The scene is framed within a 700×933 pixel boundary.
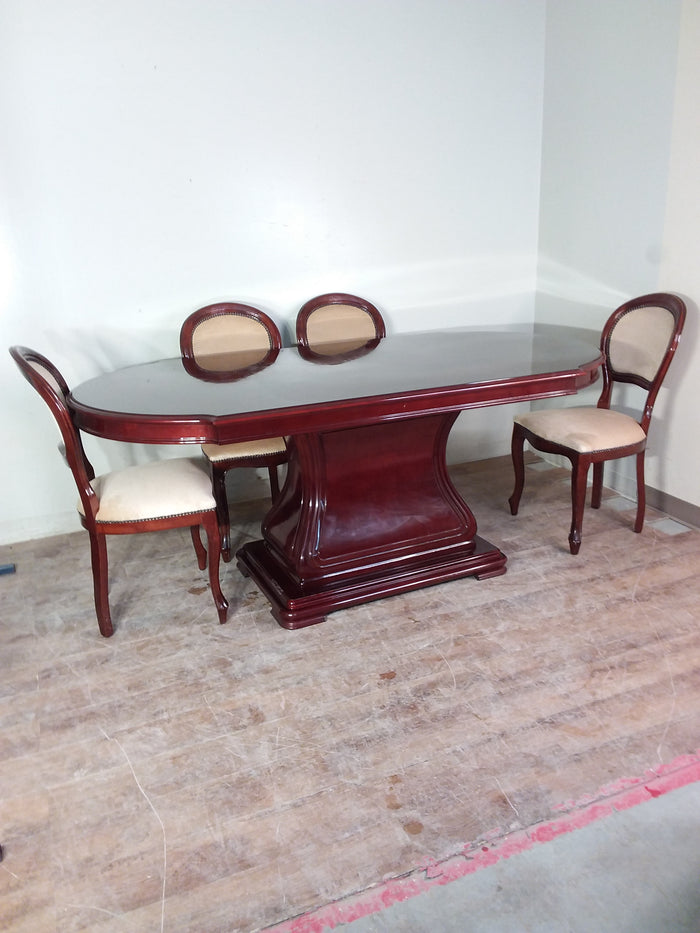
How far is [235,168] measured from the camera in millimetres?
3211

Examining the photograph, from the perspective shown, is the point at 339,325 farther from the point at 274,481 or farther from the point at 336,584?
the point at 336,584

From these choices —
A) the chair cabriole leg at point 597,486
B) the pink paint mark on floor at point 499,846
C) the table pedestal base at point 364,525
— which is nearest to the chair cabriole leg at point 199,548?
the table pedestal base at point 364,525

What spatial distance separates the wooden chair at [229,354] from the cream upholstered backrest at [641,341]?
1458mm

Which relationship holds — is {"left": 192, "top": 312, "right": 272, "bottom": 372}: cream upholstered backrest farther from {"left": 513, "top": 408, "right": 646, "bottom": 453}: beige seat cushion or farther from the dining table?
{"left": 513, "top": 408, "right": 646, "bottom": 453}: beige seat cushion

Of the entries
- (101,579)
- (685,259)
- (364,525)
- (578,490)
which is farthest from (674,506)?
(101,579)

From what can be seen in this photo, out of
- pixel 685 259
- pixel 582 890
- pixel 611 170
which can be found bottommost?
pixel 582 890

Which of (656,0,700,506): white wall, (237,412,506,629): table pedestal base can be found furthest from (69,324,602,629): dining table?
(656,0,700,506): white wall

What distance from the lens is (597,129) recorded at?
3.38 metres

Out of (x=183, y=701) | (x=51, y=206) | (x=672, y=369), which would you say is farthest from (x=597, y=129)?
(x=183, y=701)

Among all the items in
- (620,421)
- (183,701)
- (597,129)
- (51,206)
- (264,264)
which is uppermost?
(597,129)

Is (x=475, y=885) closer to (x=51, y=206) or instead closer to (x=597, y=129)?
(x=51, y=206)

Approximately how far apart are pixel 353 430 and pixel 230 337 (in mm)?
989

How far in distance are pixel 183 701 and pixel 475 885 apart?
0.99 meters

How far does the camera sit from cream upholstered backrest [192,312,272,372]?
3.14 meters
